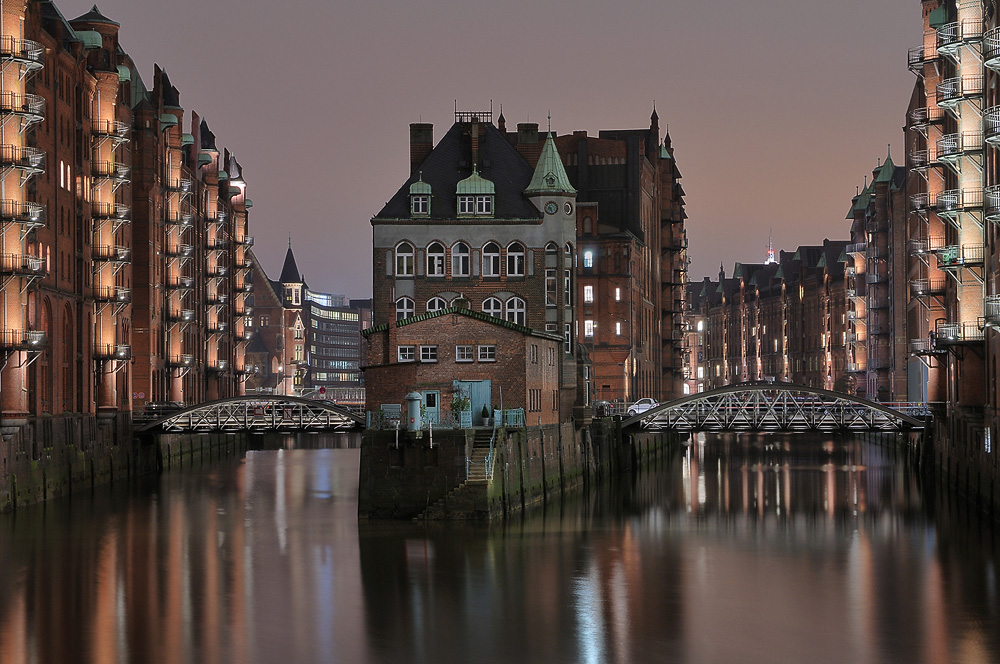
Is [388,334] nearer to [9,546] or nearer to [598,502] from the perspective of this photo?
[598,502]

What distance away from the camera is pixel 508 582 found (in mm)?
46281

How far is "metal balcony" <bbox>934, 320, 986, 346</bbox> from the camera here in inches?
2616

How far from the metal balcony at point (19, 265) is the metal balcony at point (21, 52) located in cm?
789

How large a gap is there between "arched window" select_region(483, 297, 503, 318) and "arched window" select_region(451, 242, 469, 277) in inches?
73.6

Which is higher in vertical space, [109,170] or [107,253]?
[109,170]

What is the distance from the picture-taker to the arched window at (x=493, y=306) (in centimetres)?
8181

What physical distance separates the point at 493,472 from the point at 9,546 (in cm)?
1813

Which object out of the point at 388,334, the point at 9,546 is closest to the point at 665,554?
the point at 388,334

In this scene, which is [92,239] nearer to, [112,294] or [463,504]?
[112,294]

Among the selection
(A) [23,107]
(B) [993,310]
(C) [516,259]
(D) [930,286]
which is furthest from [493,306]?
(B) [993,310]

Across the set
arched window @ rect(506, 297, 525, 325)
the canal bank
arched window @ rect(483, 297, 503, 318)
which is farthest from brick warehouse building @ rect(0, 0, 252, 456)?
arched window @ rect(506, 297, 525, 325)

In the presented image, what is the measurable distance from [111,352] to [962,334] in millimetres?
44504

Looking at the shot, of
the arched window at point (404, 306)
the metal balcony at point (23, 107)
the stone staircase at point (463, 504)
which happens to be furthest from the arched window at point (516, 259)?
the metal balcony at point (23, 107)

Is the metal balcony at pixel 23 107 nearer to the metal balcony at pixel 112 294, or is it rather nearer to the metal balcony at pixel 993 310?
the metal balcony at pixel 112 294
